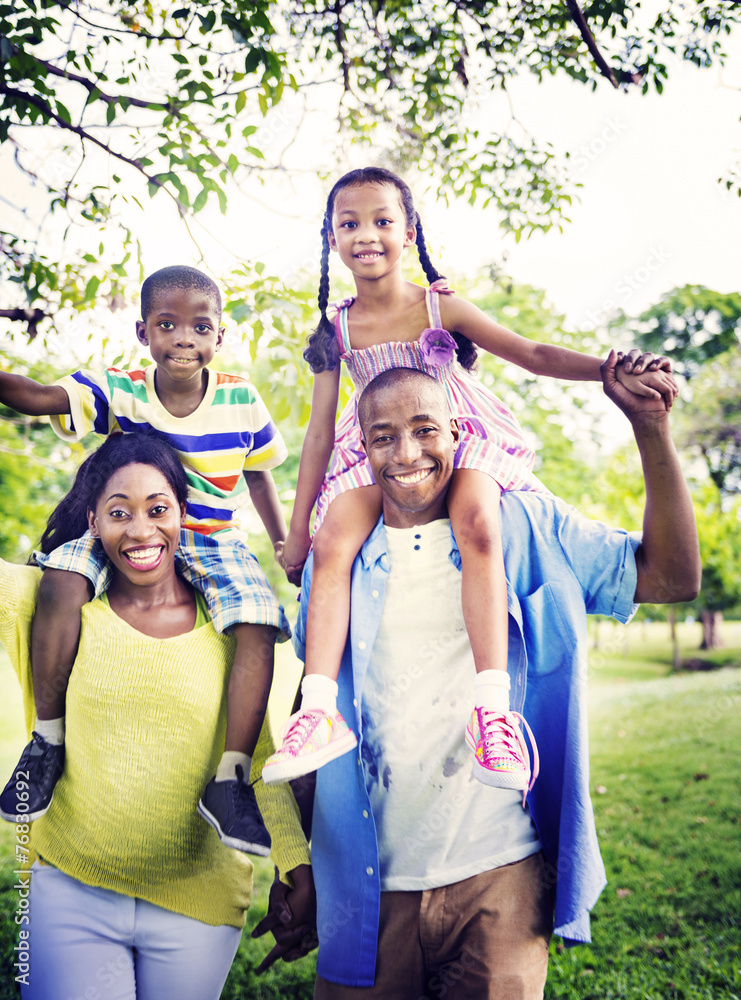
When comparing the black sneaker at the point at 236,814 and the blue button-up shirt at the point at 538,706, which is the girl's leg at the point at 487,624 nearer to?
the blue button-up shirt at the point at 538,706

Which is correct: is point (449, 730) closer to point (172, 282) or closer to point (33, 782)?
point (33, 782)

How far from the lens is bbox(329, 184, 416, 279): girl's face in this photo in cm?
260

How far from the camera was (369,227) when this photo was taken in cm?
261

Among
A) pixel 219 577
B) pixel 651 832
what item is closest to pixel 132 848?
pixel 219 577

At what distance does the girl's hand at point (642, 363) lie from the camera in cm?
194

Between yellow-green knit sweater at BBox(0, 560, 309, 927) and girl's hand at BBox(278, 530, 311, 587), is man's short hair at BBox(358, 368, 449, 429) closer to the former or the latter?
girl's hand at BBox(278, 530, 311, 587)

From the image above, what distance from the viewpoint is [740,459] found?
1335 cm

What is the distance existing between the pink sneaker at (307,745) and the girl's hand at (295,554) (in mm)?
→ 668

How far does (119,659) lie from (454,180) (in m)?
3.95

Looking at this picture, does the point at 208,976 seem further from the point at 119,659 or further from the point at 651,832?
the point at 651,832

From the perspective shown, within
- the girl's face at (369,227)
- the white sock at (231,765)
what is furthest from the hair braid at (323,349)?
the white sock at (231,765)

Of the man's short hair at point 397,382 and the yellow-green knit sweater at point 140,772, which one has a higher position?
the man's short hair at point 397,382

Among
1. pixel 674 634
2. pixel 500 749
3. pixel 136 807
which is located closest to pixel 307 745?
pixel 500 749

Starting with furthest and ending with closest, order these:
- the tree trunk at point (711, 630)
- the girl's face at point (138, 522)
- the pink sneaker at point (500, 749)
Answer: the tree trunk at point (711, 630)
the girl's face at point (138, 522)
the pink sneaker at point (500, 749)
